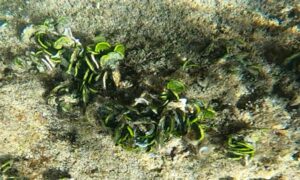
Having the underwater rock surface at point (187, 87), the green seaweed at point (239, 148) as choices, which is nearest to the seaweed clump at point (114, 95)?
the underwater rock surface at point (187, 87)

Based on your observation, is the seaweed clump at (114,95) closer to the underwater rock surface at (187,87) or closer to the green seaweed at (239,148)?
the underwater rock surface at (187,87)

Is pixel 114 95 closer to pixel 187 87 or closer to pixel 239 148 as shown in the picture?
pixel 187 87

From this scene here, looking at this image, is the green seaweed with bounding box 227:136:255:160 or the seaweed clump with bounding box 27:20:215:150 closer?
the green seaweed with bounding box 227:136:255:160

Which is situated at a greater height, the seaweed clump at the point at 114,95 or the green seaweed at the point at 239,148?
the seaweed clump at the point at 114,95

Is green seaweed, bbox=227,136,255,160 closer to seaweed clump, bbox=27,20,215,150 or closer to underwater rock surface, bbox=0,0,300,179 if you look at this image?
underwater rock surface, bbox=0,0,300,179

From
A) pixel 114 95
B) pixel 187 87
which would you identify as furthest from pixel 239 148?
pixel 114 95

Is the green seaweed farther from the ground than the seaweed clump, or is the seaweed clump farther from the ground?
the seaweed clump

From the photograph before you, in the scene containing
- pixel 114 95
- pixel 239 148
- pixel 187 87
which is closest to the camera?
pixel 239 148

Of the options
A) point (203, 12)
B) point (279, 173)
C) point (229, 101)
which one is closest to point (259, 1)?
point (203, 12)

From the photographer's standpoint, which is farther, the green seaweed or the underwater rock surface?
the underwater rock surface

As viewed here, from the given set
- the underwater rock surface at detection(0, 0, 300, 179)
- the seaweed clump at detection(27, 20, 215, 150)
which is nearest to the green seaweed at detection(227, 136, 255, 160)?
the underwater rock surface at detection(0, 0, 300, 179)
